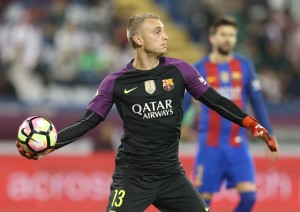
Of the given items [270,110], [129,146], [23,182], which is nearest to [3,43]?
[23,182]

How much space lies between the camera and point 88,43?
16.5 metres

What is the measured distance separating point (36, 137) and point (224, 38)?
138 inches

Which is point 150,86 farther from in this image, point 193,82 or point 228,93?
point 228,93

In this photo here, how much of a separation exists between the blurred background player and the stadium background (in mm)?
3448

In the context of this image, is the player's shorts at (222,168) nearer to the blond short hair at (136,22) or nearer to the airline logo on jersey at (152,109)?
the airline logo on jersey at (152,109)

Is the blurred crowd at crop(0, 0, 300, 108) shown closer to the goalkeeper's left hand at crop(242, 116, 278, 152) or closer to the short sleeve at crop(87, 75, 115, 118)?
the short sleeve at crop(87, 75, 115, 118)

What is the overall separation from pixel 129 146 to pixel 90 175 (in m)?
6.24

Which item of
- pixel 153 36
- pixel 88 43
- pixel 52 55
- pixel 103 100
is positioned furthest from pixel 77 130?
pixel 88 43

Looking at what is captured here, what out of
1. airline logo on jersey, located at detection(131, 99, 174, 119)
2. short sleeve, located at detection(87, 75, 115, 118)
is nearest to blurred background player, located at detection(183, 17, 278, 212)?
airline logo on jersey, located at detection(131, 99, 174, 119)

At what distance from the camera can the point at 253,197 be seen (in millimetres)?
9484

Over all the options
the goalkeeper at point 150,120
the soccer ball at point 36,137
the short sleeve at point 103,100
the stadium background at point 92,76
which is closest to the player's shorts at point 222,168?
the goalkeeper at point 150,120

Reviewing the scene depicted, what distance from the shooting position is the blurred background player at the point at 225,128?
9656mm

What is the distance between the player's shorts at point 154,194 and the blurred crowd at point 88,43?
883 cm

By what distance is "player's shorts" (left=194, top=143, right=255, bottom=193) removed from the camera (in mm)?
9625
